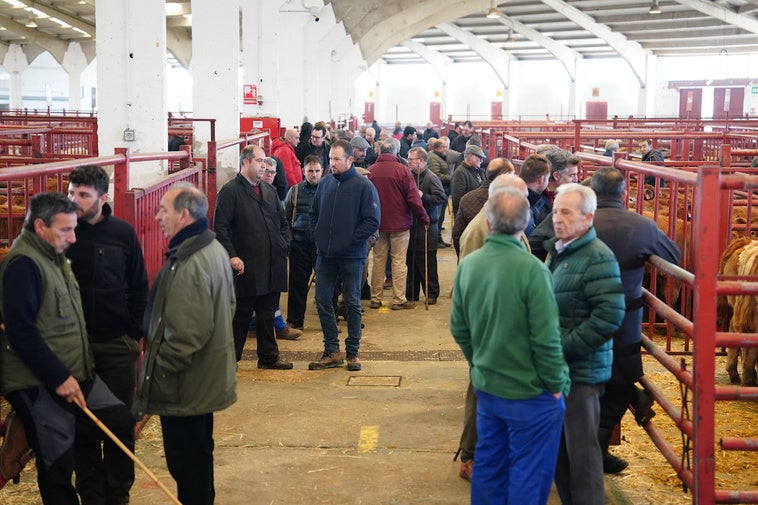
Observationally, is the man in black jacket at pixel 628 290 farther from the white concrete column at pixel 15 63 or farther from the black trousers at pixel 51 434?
the white concrete column at pixel 15 63

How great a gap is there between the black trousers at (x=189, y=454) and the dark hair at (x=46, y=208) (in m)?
1.19

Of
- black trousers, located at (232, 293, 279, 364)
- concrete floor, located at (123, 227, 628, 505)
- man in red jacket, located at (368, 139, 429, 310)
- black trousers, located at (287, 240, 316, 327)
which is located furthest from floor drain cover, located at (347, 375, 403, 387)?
man in red jacket, located at (368, 139, 429, 310)

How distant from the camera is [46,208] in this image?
4422mm

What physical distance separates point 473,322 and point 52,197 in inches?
82.0

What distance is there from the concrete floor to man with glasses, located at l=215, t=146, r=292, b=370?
31.6 inches

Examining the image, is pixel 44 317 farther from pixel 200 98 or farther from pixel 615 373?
pixel 200 98

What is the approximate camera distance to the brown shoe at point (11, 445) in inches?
187

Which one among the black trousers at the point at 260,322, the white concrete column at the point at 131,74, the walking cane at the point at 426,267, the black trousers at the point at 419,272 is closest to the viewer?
the black trousers at the point at 260,322

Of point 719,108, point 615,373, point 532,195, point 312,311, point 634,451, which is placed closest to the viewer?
point 615,373

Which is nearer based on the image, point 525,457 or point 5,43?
point 525,457

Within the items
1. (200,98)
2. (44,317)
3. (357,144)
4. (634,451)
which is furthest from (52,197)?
(200,98)

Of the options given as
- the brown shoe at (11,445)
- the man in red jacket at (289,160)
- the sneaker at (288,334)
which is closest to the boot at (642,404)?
the brown shoe at (11,445)

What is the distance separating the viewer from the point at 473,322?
4.50 m

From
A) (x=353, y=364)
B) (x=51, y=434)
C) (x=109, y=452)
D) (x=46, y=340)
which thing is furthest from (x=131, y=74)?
(x=51, y=434)
